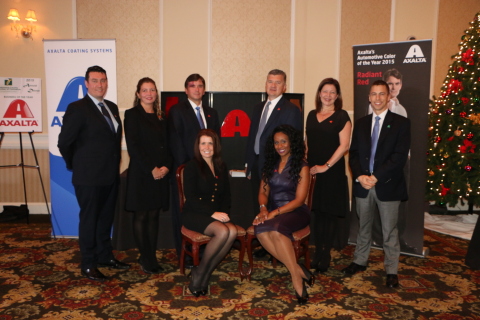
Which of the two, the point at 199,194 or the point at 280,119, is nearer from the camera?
the point at 199,194

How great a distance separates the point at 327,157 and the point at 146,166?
1538 millimetres

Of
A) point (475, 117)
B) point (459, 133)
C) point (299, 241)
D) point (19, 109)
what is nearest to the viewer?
point (299, 241)

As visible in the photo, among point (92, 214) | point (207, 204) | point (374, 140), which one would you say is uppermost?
point (374, 140)

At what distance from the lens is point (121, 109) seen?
5922 mm

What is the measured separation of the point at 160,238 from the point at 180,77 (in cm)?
254

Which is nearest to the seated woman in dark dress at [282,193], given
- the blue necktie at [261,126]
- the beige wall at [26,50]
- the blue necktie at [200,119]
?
the blue necktie at [261,126]

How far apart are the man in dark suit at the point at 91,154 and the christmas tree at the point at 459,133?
13.6 feet

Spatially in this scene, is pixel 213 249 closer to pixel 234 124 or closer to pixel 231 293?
pixel 231 293

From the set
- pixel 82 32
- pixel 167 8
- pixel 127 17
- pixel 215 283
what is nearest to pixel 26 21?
pixel 82 32

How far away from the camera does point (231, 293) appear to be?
321 cm

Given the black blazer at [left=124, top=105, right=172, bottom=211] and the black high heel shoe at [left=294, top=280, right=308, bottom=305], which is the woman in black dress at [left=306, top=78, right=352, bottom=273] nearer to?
the black high heel shoe at [left=294, top=280, right=308, bottom=305]

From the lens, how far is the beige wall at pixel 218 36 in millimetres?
5613

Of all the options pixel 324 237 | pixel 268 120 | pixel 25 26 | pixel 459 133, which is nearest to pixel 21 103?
pixel 25 26

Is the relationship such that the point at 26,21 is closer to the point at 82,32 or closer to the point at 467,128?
the point at 82,32
